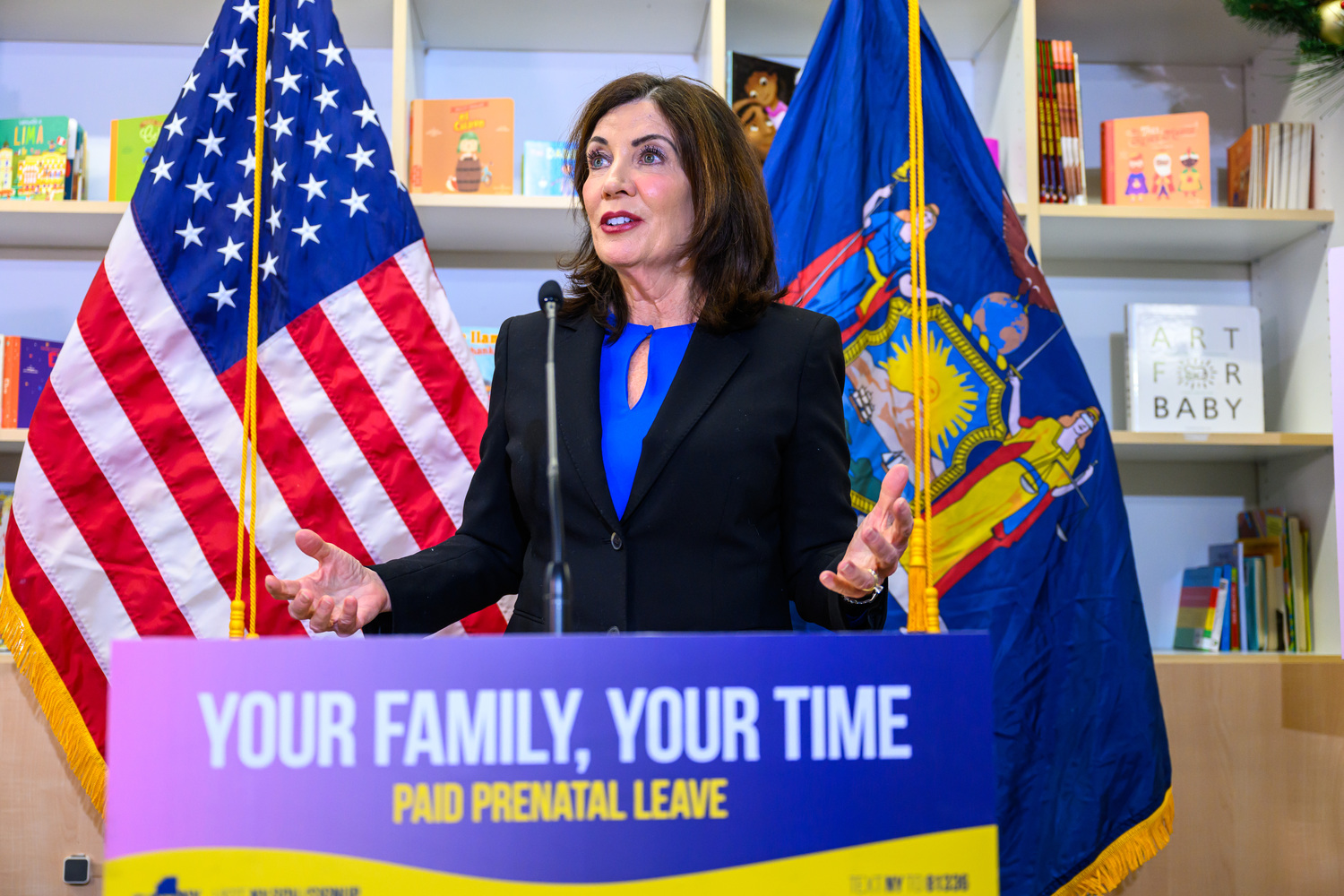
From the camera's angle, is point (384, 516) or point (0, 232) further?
point (0, 232)

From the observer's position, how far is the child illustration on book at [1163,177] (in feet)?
8.34

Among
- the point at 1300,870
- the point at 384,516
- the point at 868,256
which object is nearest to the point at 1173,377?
the point at 868,256

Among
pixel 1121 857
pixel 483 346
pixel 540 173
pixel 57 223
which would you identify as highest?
pixel 540 173

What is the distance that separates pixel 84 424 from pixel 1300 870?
2.61m

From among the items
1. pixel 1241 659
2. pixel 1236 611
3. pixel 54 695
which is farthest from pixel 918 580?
pixel 54 695

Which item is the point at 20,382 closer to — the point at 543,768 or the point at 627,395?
the point at 627,395

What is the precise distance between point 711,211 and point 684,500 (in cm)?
42

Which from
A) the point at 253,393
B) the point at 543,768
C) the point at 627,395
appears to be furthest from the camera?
the point at 253,393

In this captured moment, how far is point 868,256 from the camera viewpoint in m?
2.19

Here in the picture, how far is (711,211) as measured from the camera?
4.86 ft

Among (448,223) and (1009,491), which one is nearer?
(1009,491)

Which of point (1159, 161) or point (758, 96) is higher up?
point (758, 96)

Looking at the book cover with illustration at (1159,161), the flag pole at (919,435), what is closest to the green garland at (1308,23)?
the book cover with illustration at (1159,161)

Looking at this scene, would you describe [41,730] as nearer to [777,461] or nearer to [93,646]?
[93,646]
